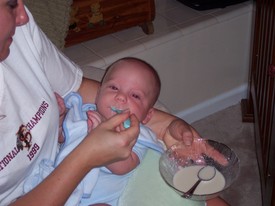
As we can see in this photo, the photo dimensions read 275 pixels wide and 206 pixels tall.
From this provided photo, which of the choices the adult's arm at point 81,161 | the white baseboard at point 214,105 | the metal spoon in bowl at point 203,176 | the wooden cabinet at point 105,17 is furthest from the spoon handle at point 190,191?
the white baseboard at point 214,105

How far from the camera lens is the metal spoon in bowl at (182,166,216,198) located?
3.77ft

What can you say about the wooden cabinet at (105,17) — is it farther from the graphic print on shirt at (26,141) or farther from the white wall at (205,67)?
the graphic print on shirt at (26,141)

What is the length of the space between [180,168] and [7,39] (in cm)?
57

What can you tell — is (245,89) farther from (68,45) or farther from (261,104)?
(68,45)

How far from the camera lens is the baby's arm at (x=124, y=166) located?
114 cm

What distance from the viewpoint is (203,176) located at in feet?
3.90

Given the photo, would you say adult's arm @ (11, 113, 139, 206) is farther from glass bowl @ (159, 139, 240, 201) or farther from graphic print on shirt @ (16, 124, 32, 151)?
glass bowl @ (159, 139, 240, 201)

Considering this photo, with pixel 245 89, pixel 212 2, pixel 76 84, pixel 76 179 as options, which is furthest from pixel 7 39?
pixel 245 89

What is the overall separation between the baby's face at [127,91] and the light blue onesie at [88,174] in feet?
0.18

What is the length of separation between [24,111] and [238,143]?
56.9 inches

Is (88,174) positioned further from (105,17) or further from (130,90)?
Answer: (105,17)

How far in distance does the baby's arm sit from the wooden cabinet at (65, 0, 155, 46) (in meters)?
0.90

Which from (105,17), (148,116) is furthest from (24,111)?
(105,17)

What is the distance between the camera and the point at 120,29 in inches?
82.3
